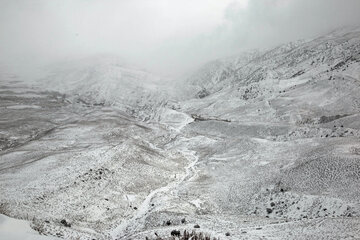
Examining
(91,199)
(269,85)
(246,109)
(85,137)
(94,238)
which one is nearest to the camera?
(94,238)

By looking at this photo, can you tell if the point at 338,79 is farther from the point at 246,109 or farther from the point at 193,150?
the point at 193,150

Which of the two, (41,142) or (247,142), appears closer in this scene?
(247,142)

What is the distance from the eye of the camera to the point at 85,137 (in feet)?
341

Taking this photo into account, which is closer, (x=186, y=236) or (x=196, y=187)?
(x=186, y=236)

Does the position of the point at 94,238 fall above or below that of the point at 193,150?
above

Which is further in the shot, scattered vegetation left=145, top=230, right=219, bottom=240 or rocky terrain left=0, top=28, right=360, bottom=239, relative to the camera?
rocky terrain left=0, top=28, right=360, bottom=239

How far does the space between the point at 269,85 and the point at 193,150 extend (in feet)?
316

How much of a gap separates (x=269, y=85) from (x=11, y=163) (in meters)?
135

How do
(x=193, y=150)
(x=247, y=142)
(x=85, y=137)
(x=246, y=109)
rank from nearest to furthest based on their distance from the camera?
(x=247, y=142) < (x=193, y=150) < (x=85, y=137) < (x=246, y=109)

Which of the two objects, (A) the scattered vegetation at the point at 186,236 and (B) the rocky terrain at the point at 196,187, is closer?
(A) the scattered vegetation at the point at 186,236

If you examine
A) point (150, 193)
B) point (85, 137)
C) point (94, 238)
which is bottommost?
point (85, 137)

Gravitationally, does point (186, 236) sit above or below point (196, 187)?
above

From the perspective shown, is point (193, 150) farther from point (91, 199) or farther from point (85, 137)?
point (91, 199)

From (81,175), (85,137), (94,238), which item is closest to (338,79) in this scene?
(85,137)
